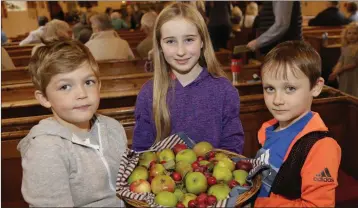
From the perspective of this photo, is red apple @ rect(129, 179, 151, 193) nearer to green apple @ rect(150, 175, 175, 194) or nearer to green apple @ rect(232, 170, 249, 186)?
green apple @ rect(150, 175, 175, 194)

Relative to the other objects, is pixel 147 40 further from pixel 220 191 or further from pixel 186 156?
pixel 220 191

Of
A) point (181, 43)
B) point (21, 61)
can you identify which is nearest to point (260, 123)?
point (181, 43)

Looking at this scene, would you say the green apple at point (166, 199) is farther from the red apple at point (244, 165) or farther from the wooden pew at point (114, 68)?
the wooden pew at point (114, 68)

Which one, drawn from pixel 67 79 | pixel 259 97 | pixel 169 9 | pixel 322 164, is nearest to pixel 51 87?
pixel 67 79

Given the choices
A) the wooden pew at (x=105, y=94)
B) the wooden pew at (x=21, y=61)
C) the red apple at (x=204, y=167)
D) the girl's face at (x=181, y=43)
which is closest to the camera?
the red apple at (x=204, y=167)

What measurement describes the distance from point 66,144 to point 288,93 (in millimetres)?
889

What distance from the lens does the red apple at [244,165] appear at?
5.26 feet

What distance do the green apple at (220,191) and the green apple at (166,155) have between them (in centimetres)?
26

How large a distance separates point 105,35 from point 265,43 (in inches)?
91.5

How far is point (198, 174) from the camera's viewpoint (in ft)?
4.94

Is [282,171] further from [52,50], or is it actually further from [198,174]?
[52,50]

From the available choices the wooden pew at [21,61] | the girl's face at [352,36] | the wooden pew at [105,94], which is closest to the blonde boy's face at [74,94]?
the wooden pew at [105,94]

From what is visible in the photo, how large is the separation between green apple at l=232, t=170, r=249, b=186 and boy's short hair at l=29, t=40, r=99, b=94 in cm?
68

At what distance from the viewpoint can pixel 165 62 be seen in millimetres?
2160
